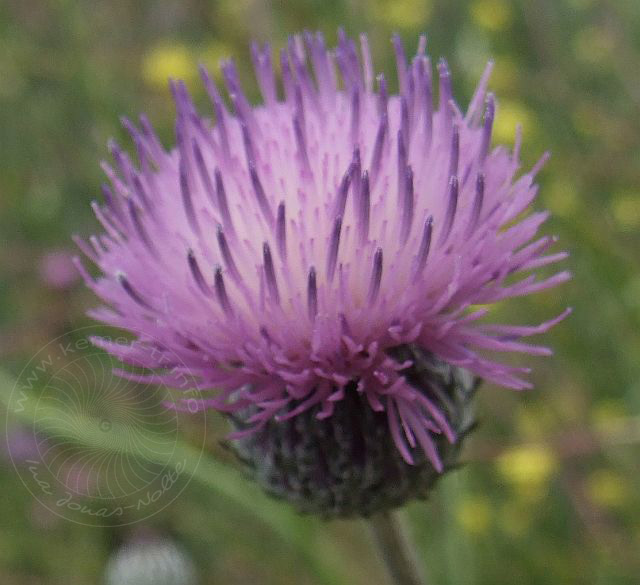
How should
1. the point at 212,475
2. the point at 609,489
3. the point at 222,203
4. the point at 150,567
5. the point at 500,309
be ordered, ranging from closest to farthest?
the point at 222,203, the point at 212,475, the point at 150,567, the point at 609,489, the point at 500,309

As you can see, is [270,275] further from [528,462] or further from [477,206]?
[528,462]

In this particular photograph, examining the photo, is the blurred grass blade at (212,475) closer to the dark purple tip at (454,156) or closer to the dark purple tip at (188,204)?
the dark purple tip at (188,204)

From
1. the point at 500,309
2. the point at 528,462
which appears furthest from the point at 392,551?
the point at 500,309

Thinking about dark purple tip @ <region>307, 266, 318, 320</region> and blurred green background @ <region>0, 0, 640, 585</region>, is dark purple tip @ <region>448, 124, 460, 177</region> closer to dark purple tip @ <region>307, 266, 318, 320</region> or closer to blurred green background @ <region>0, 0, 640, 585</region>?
dark purple tip @ <region>307, 266, 318, 320</region>

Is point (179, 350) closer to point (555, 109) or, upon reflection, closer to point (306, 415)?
point (306, 415)

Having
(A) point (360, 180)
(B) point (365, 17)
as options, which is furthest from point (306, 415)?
(B) point (365, 17)
